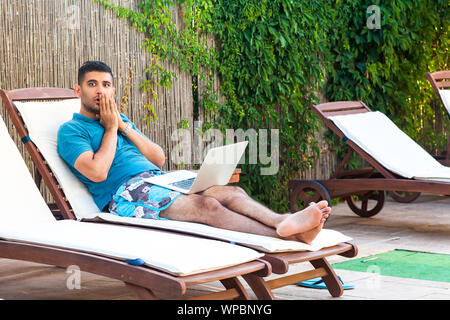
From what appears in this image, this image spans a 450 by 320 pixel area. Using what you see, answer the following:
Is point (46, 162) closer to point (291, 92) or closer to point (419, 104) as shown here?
point (291, 92)

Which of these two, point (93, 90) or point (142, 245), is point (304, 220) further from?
point (93, 90)

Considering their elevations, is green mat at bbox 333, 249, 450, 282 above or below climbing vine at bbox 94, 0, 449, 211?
below

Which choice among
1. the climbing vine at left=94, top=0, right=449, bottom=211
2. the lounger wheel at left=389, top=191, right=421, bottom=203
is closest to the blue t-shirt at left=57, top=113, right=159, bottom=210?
the climbing vine at left=94, top=0, right=449, bottom=211

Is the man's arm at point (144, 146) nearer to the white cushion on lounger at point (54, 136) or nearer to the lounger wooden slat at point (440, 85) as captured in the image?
the white cushion on lounger at point (54, 136)

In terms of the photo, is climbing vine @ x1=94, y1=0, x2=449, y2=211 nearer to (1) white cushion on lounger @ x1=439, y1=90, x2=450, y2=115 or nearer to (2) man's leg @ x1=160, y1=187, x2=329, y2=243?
(1) white cushion on lounger @ x1=439, y1=90, x2=450, y2=115

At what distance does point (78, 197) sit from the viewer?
13.1 feet

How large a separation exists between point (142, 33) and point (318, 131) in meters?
2.17

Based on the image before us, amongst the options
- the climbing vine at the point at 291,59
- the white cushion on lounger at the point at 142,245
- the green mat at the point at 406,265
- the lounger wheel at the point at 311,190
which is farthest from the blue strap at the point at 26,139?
the lounger wheel at the point at 311,190

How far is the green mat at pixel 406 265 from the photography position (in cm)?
421

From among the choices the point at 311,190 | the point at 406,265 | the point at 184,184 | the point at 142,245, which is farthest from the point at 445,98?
the point at 142,245

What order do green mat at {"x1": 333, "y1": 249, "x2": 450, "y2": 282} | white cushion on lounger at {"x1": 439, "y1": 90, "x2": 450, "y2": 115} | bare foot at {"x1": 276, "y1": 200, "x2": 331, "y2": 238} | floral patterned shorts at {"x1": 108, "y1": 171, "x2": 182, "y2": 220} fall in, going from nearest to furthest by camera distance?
1. bare foot at {"x1": 276, "y1": 200, "x2": 331, "y2": 238}
2. floral patterned shorts at {"x1": 108, "y1": 171, "x2": 182, "y2": 220}
3. green mat at {"x1": 333, "y1": 249, "x2": 450, "y2": 282}
4. white cushion on lounger at {"x1": 439, "y1": 90, "x2": 450, "y2": 115}

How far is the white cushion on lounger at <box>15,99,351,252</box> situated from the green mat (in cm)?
81

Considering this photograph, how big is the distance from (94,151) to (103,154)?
0.16 meters

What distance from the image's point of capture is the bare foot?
3195 mm
